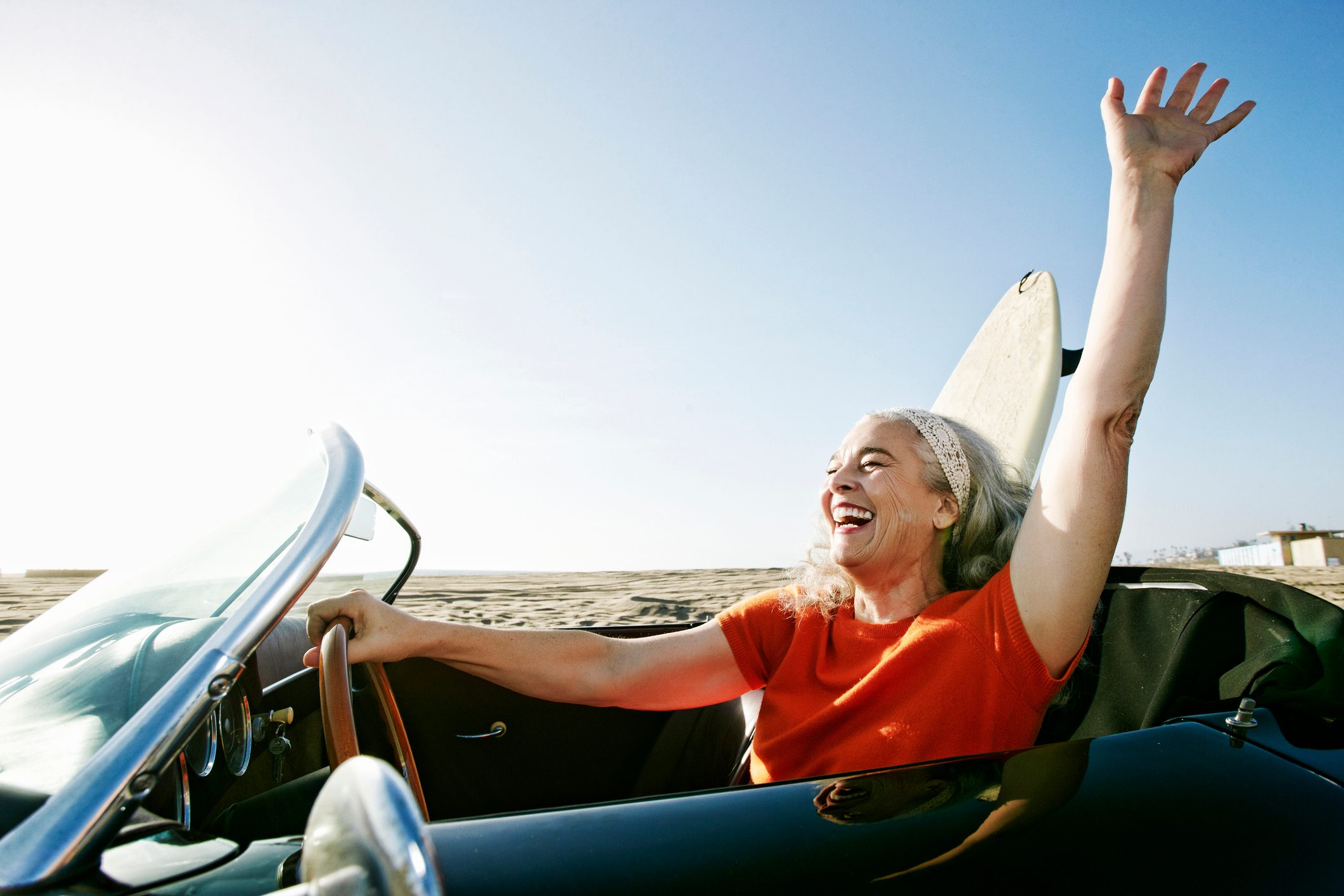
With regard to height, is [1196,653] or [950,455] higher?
[950,455]

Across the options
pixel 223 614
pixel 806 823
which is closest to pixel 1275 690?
pixel 806 823

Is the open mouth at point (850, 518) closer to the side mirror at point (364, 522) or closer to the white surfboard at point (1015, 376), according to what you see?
the white surfboard at point (1015, 376)

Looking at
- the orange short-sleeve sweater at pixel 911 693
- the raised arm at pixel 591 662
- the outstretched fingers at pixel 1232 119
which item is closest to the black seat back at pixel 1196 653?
the orange short-sleeve sweater at pixel 911 693

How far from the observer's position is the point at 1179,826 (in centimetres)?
90

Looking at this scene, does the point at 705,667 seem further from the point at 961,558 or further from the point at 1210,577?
the point at 1210,577

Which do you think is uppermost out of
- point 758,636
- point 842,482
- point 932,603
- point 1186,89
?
point 1186,89

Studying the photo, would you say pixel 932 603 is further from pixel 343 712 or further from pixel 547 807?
pixel 343 712

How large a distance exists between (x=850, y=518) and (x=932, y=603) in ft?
0.92

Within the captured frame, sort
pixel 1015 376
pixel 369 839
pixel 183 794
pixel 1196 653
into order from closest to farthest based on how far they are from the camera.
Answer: pixel 369 839 < pixel 183 794 < pixel 1196 653 < pixel 1015 376

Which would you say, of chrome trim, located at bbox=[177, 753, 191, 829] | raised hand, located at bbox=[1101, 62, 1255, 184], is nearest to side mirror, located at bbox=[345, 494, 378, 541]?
chrome trim, located at bbox=[177, 753, 191, 829]

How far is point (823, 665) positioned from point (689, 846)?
1061mm

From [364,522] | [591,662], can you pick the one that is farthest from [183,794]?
[591,662]

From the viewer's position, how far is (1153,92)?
160 centimetres

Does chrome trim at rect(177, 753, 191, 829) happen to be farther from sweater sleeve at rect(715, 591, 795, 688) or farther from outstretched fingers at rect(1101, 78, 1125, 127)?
outstretched fingers at rect(1101, 78, 1125, 127)
